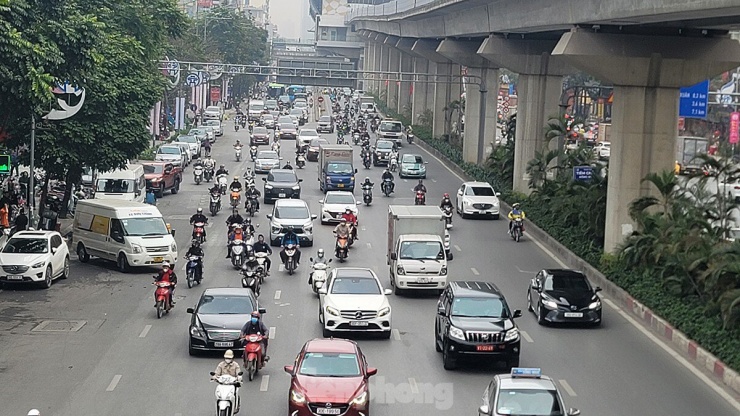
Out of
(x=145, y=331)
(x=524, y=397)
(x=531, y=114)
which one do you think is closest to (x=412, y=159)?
(x=531, y=114)

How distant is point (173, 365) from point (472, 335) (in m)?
5.84

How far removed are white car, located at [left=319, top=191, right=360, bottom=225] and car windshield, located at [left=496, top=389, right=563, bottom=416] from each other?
30177mm

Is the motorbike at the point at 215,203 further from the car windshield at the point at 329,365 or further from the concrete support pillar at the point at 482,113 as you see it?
the car windshield at the point at 329,365

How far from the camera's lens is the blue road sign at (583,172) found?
42188 mm

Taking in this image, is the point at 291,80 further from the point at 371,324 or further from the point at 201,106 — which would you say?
the point at 371,324

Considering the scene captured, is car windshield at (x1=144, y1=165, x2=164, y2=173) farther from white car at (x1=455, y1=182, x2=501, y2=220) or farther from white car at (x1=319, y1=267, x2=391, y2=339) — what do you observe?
white car at (x1=319, y1=267, x2=391, y2=339)

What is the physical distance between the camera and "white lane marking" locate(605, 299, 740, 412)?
21.8 metres

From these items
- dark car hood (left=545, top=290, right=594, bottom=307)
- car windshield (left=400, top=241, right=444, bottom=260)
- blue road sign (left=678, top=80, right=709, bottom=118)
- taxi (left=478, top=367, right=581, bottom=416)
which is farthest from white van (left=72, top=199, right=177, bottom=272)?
blue road sign (left=678, top=80, right=709, bottom=118)

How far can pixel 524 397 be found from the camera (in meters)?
16.8

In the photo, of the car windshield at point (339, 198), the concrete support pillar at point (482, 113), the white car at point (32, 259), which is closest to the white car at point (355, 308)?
the white car at point (32, 259)

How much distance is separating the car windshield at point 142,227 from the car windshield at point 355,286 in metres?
10.6

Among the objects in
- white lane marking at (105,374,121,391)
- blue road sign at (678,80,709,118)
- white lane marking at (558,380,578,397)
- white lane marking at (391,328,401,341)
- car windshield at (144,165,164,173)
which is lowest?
white lane marking at (105,374,121,391)

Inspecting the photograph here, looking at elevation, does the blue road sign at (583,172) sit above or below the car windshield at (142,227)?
above

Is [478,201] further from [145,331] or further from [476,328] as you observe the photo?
[476,328]
